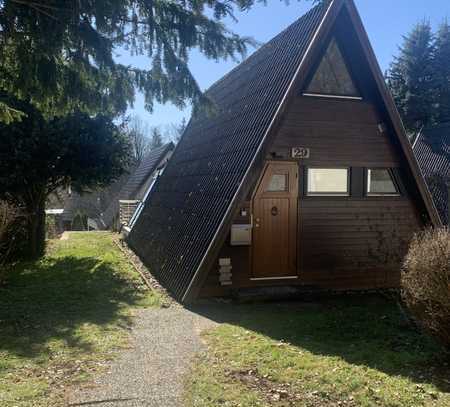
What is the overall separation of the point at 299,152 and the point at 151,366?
5.66m

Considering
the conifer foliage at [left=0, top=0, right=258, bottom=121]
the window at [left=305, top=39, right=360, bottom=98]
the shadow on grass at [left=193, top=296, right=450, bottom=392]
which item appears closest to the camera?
the conifer foliage at [left=0, top=0, right=258, bottom=121]

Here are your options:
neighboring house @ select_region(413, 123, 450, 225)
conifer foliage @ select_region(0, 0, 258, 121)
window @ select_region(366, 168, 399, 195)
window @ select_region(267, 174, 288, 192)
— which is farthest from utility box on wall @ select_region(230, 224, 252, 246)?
neighboring house @ select_region(413, 123, 450, 225)

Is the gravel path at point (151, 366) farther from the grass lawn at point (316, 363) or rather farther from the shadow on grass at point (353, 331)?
the shadow on grass at point (353, 331)

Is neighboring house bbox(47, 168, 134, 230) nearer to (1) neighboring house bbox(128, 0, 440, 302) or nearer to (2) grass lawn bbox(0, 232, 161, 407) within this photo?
(2) grass lawn bbox(0, 232, 161, 407)

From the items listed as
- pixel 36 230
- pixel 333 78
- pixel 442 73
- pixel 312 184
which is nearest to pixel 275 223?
pixel 312 184

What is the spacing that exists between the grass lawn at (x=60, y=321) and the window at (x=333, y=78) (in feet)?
18.4

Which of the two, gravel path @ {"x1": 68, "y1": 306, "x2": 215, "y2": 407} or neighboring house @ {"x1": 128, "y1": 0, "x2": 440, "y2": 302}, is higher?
neighboring house @ {"x1": 128, "y1": 0, "x2": 440, "y2": 302}

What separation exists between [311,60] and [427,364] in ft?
20.2

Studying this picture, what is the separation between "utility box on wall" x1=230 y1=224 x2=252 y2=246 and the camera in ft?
29.6

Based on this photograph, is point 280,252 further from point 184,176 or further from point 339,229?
point 184,176

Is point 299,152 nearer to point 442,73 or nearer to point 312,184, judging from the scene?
point 312,184

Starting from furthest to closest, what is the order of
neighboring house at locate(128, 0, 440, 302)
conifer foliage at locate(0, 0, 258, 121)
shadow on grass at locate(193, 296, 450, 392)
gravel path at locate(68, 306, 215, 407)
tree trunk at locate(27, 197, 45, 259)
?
tree trunk at locate(27, 197, 45, 259), neighboring house at locate(128, 0, 440, 302), shadow on grass at locate(193, 296, 450, 392), conifer foliage at locate(0, 0, 258, 121), gravel path at locate(68, 306, 215, 407)

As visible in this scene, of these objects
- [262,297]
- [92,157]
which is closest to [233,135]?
[262,297]

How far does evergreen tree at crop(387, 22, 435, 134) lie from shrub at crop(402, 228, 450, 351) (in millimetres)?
30877
